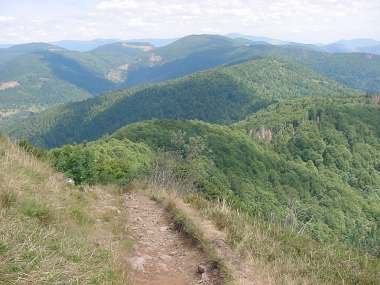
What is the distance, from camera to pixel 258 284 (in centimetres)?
711

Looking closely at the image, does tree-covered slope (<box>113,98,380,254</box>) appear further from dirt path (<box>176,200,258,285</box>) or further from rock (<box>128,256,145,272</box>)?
rock (<box>128,256,145,272</box>)

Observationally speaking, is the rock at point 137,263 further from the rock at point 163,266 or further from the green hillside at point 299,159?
the green hillside at point 299,159

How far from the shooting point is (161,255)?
874 cm

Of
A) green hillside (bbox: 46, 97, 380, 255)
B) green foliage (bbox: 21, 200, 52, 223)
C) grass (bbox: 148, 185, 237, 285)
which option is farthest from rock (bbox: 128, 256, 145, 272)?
green hillside (bbox: 46, 97, 380, 255)

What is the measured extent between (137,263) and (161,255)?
86 centimetres

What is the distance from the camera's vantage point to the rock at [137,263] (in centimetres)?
783

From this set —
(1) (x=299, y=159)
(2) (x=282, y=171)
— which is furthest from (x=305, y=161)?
(2) (x=282, y=171)

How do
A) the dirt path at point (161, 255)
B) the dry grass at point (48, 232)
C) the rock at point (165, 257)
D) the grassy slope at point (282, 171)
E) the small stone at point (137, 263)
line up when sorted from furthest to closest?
the grassy slope at point (282, 171) → the rock at point (165, 257) → the small stone at point (137, 263) → the dirt path at point (161, 255) → the dry grass at point (48, 232)

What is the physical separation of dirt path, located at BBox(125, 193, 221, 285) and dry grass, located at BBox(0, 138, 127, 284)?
1.74 feet

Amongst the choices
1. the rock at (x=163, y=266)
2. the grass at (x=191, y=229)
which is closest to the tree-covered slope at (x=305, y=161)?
the grass at (x=191, y=229)

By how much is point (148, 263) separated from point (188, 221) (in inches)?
76.1

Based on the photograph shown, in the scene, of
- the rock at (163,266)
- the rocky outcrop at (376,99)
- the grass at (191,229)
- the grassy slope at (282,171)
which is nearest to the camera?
the grass at (191,229)

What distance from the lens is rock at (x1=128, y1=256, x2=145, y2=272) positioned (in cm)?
783

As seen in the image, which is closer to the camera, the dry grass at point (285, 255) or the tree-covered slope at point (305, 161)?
the dry grass at point (285, 255)
